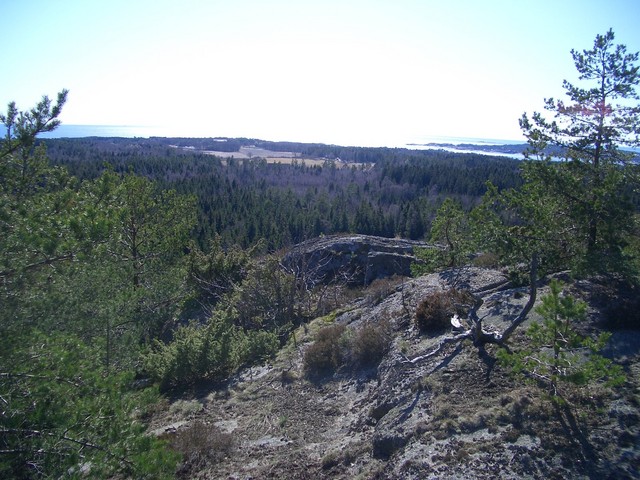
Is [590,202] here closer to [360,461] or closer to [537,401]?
[537,401]

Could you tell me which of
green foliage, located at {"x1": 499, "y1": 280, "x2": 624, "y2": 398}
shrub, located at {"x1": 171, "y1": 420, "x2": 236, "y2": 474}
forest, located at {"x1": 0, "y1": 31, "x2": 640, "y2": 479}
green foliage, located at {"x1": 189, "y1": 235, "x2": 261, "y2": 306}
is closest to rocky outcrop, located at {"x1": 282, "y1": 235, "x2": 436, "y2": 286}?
green foliage, located at {"x1": 189, "y1": 235, "x2": 261, "y2": 306}

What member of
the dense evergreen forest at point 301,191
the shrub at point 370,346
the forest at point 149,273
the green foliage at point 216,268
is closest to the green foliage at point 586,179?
the forest at point 149,273

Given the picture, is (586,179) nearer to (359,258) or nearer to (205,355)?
(205,355)

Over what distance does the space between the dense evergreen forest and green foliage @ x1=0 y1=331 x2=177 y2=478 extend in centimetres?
2147

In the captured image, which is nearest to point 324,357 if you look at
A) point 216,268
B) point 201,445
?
point 201,445

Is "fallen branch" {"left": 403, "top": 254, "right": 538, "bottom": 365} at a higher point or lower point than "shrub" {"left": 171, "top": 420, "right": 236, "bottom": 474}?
higher

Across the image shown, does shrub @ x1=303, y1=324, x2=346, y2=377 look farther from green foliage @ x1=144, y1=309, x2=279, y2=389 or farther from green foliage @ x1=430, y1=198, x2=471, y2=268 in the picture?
green foliage @ x1=430, y1=198, x2=471, y2=268

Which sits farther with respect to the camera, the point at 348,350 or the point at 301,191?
the point at 301,191

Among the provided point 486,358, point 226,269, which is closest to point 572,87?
point 486,358

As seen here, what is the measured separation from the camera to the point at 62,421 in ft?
15.5

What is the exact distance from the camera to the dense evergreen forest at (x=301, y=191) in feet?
173

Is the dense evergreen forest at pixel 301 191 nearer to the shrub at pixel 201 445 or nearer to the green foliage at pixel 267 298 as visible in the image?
the green foliage at pixel 267 298

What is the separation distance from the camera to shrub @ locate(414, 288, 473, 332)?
9078 millimetres

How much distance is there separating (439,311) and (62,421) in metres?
7.26
